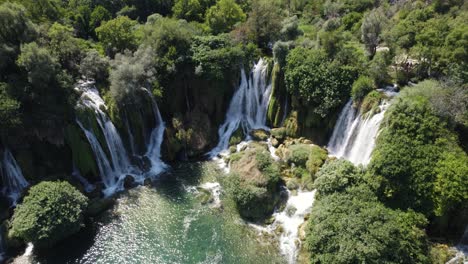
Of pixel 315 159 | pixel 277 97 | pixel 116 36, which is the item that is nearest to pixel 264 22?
pixel 277 97

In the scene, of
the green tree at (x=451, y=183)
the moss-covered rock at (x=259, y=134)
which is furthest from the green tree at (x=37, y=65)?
the green tree at (x=451, y=183)

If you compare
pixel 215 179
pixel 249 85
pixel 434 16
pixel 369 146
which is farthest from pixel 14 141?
pixel 434 16

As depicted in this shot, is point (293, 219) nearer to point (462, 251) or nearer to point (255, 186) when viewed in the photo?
point (255, 186)

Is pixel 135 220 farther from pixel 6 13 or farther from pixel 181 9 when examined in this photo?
pixel 181 9

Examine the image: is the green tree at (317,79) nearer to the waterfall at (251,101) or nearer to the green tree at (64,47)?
the waterfall at (251,101)

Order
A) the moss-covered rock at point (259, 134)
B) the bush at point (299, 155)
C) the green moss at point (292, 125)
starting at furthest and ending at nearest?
the moss-covered rock at point (259, 134) < the green moss at point (292, 125) < the bush at point (299, 155)

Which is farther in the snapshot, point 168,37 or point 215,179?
point 168,37
